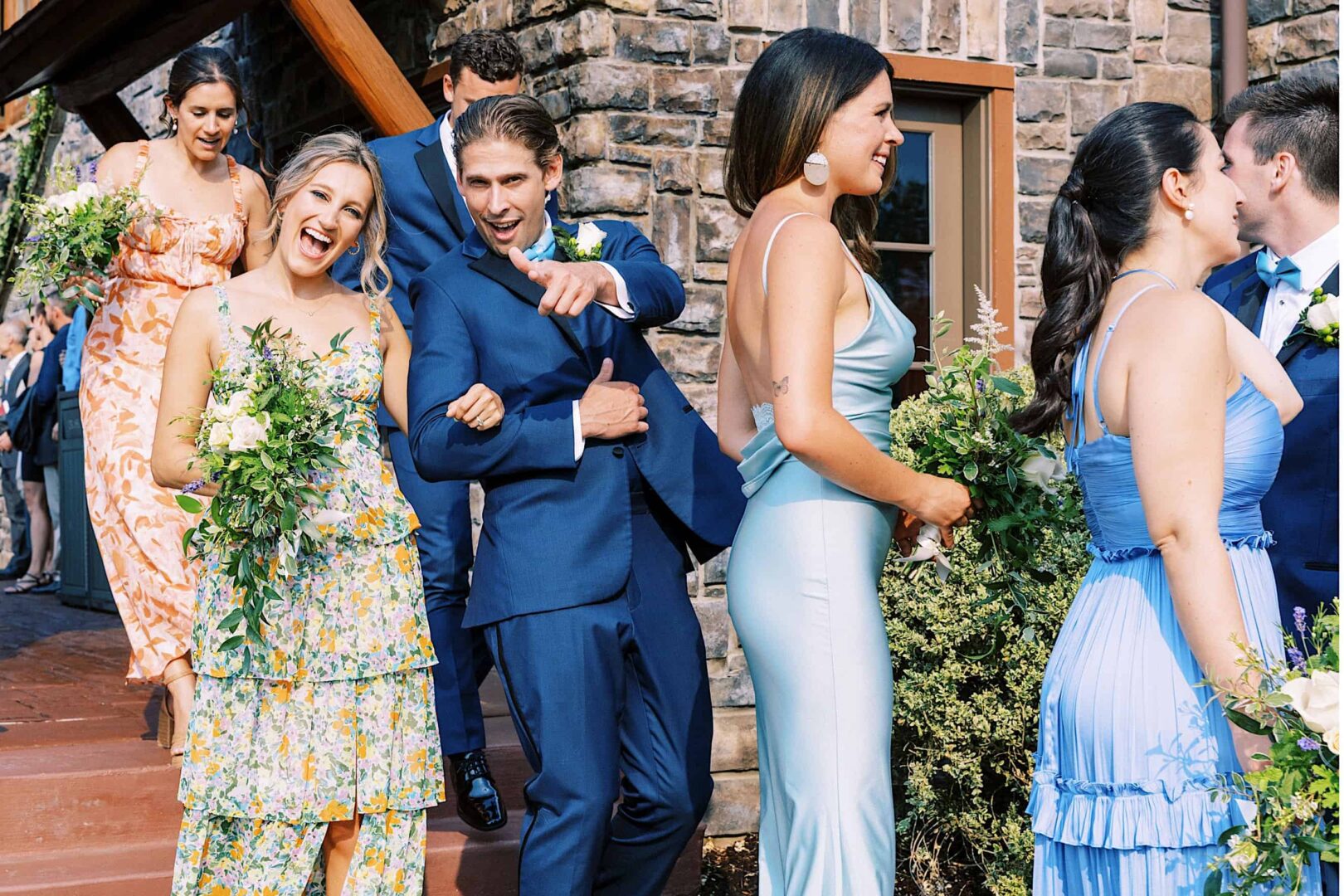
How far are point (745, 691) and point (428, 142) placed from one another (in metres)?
2.88

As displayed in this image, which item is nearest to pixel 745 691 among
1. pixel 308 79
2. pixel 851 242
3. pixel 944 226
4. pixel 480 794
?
pixel 480 794

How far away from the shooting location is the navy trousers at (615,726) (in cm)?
317

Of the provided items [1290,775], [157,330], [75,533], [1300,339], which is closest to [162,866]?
[157,330]

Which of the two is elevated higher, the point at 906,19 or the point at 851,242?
the point at 906,19

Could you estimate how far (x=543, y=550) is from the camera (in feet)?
10.5

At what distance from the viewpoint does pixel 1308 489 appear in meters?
3.33

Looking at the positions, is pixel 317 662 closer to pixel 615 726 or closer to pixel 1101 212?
pixel 615 726

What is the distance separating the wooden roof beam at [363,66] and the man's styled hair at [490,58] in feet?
4.30

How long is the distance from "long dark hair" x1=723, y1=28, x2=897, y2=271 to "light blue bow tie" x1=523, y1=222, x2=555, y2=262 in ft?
1.94

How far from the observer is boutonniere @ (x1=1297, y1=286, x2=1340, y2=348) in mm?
3168

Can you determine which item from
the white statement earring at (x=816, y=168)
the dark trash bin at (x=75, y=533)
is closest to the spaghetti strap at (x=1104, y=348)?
the white statement earring at (x=816, y=168)

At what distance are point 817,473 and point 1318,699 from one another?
0.98 meters

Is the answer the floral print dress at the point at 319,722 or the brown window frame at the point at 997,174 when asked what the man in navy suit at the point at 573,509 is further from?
the brown window frame at the point at 997,174

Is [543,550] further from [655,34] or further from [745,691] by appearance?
[655,34]
